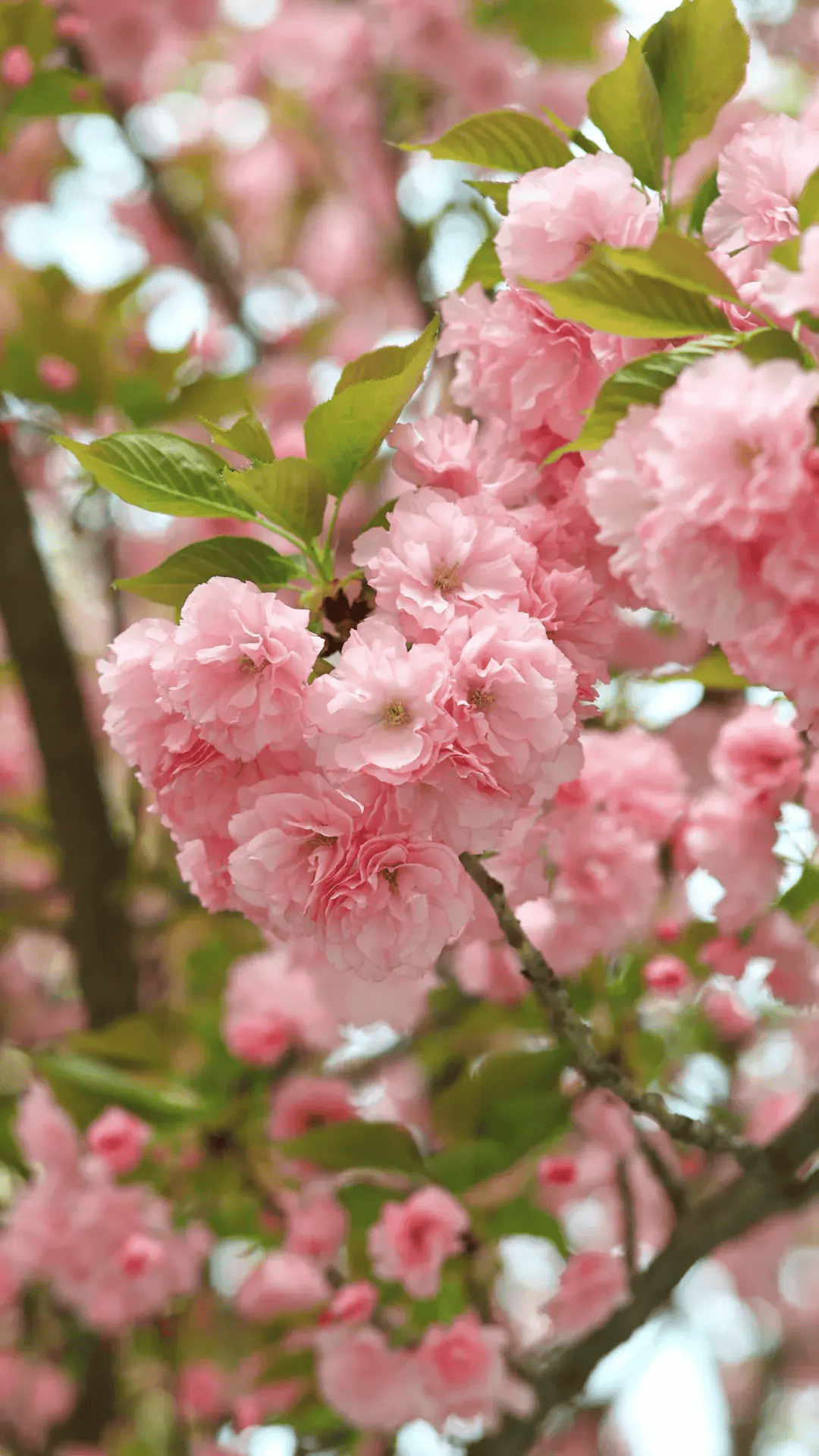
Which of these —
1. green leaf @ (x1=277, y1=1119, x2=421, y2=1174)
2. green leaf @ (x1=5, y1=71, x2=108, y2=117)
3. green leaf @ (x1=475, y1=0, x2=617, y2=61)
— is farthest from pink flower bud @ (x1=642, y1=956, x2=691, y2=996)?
green leaf @ (x1=475, y1=0, x2=617, y2=61)

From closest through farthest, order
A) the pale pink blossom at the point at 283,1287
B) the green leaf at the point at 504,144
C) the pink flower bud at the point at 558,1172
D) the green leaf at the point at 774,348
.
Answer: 1. the green leaf at the point at 774,348
2. the green leaf at the point at 504,144
3. the pink flower bud at the point at 558,1172
4. the pale pink blossom at the point at 283,1287

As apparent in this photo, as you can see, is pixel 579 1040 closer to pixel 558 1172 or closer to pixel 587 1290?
pixel 558 1172

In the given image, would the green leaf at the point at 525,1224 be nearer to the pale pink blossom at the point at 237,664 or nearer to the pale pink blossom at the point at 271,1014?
the pale pink blossom at the point at 271,1014

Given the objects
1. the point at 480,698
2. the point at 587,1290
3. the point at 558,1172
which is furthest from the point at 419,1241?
the point at 480,698

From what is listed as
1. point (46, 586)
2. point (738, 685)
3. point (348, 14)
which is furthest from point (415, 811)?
point (348, 14)

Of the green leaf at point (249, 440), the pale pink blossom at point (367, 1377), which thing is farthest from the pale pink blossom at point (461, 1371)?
the green leaf at point (249, 440)

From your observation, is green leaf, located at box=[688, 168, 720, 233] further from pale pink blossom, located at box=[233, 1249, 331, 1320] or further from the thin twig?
pale pink blossom, located at box=[233, 1249, 331, 1320]
